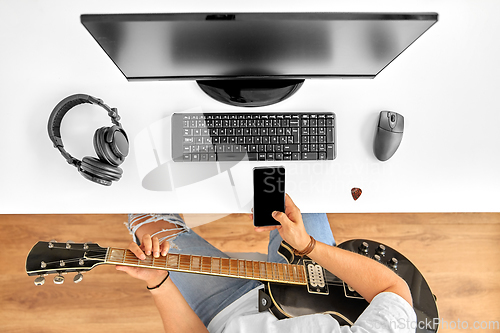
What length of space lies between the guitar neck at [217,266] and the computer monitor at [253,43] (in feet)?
1.46

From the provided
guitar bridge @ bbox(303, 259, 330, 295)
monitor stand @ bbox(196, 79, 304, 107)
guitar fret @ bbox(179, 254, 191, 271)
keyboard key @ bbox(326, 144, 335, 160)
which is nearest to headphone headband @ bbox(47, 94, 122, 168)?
monitor stand @ bbox(196, 79, 304, 107)

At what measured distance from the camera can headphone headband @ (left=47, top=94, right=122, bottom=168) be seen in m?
0.69

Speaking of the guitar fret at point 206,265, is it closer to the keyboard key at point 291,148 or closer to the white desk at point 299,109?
the white desk at point 299,109

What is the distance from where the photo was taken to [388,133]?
78cm

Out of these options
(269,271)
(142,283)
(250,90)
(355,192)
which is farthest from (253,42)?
(142,283)

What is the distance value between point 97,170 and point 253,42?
1.53 feet

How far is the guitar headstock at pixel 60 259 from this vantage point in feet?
2.20

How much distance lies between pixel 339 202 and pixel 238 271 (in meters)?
0.34

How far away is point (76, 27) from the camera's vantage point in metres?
0.79

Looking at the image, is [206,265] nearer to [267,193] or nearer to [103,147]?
[267,193]

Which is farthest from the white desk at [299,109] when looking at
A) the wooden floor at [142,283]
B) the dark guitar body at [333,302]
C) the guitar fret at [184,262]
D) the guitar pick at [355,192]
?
the wooden floor at [142,283]

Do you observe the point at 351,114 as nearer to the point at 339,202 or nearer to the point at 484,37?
the point at 339,202

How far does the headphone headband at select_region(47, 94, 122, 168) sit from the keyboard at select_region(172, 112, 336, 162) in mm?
174

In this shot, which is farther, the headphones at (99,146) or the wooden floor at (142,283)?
the wooden floor at (142,283)
